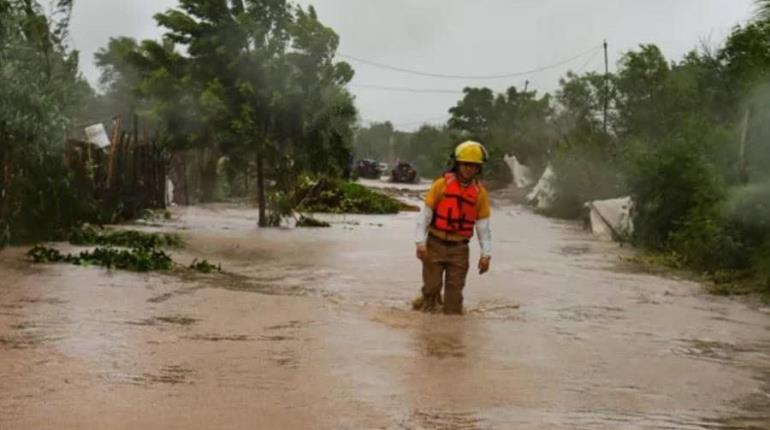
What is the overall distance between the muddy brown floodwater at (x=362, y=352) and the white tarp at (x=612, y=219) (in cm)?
682

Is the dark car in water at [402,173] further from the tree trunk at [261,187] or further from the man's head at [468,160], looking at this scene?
the man's head at [468,160]

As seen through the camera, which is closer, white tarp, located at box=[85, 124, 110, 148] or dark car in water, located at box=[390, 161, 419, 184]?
white tarp, located at box=[85, 124, 110, 148]

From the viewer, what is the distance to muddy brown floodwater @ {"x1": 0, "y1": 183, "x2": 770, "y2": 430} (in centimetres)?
592

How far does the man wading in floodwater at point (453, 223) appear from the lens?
986cm

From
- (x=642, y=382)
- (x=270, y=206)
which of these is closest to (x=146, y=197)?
(x=270, y=206)

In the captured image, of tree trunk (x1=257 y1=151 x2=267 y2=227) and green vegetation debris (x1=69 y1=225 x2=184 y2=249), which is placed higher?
tree trunk (x1=257 y1=151 x2=267 y2=227)

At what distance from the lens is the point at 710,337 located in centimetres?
1016

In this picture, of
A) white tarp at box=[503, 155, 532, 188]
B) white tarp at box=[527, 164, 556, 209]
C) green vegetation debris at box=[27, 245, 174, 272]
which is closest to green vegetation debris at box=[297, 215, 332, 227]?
green vegetation debris at box=[27, 245, 174, 272]

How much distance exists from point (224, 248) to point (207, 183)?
56.1ft

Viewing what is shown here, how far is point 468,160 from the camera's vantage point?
9594 mm

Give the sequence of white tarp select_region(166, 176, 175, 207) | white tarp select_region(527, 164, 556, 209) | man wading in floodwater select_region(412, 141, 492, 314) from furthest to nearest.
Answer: white tarp select_region(527, 164, 556, 209) < white tarp select_region(166, 176, 175, 207) < man wading in floodwater select_region(412, 141, 492, 314)


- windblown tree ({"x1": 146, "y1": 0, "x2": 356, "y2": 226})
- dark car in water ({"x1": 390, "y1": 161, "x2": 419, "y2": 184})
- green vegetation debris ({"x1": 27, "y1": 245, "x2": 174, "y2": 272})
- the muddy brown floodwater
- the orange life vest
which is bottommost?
the muddy brown floodwater

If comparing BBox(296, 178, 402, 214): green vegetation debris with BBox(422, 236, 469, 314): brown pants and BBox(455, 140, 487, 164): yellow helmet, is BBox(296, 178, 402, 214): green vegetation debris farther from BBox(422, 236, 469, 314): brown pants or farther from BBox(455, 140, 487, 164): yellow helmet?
BBox(455, 140, 487, 164): yellow helmet

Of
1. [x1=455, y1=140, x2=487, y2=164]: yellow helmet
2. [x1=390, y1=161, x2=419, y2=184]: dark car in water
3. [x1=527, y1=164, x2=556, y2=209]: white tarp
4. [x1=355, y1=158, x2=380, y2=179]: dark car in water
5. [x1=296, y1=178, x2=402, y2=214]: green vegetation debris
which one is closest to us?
[x1=455, y1=140, x2=487, y2=164]: yellow helmet
